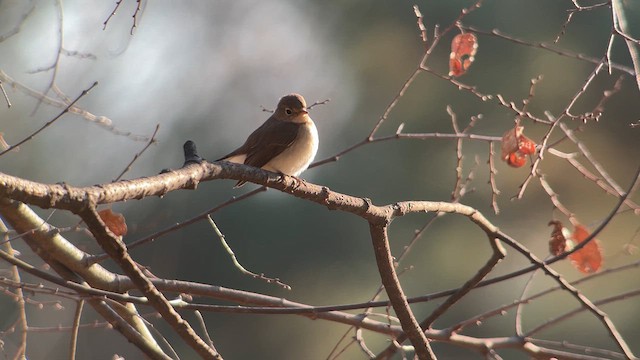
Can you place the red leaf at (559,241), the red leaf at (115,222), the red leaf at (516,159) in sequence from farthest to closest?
the red leaf at (516,159) → the red leaf at (559,241) → the red leaf at (115,222)

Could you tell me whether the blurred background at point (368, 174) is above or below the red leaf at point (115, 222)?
above

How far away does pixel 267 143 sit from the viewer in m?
3.62

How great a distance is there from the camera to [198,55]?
1086 cm

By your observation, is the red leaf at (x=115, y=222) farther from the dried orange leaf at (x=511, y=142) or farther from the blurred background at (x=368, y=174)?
the blurred background at (x=368, y=174)

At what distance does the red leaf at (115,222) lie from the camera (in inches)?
103

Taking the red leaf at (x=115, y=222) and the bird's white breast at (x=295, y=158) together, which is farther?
the bird's white breast at (x=295, y=158)

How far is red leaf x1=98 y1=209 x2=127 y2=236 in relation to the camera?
262cm

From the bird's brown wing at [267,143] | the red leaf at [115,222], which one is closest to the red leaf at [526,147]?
the bird's brown wing at [267,143]

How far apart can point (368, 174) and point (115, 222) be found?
17.4 feet

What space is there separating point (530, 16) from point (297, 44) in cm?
303

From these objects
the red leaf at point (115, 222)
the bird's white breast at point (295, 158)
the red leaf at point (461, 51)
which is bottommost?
the red leaf at point (115, 222)

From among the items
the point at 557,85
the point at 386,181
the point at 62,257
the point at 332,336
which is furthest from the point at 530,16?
the point at 62,257

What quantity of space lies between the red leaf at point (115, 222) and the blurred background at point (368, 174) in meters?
3.67

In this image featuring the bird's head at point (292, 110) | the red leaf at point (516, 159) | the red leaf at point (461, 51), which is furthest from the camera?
the bird's head at point (292, 110)
